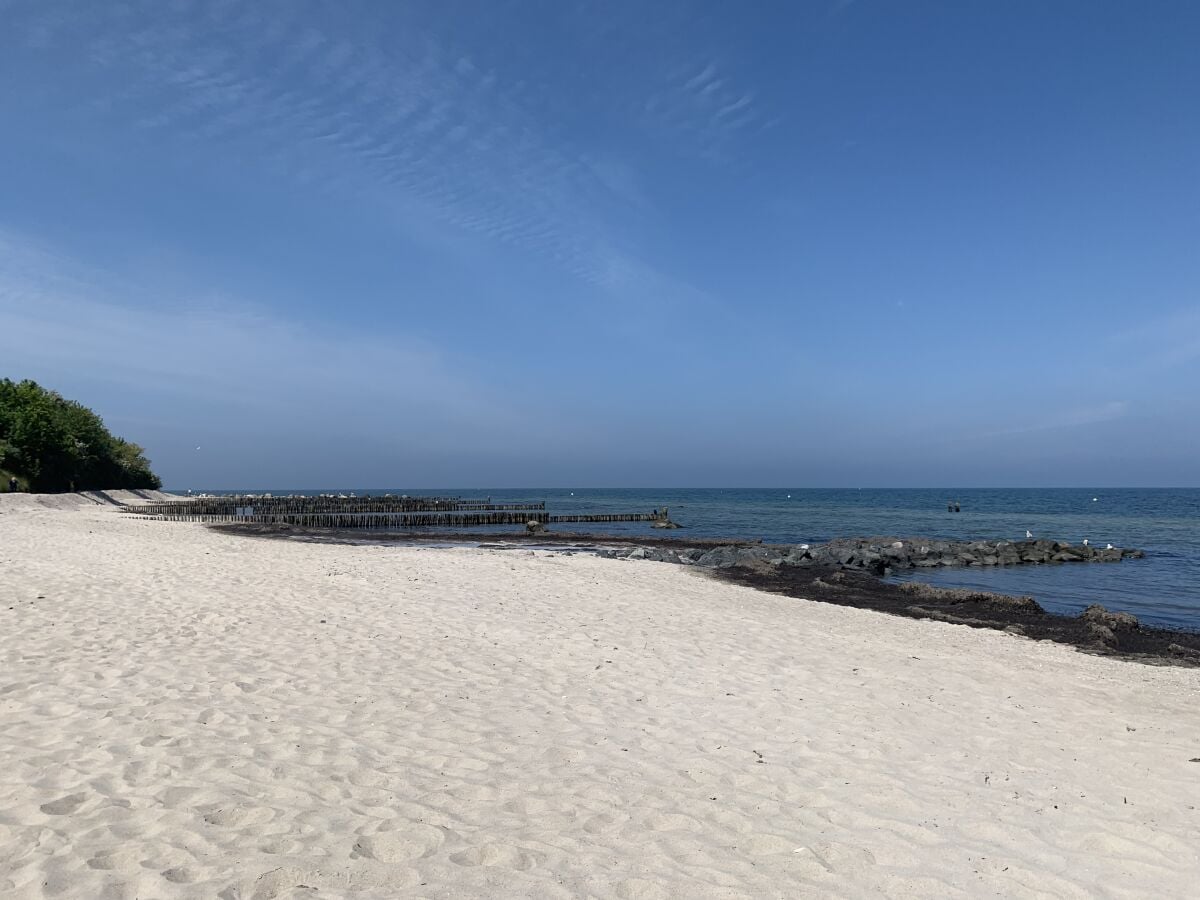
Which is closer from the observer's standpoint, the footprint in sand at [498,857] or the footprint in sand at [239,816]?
the footprint in sand at [498,857]

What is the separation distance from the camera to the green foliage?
39.9m

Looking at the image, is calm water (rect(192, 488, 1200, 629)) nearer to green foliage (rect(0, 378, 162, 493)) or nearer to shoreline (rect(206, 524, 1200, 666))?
shoreline (rect(206, 524, 1200, 666))

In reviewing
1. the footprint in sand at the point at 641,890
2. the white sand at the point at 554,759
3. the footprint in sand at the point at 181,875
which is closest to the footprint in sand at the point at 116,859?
the white sand at the point at 554,759

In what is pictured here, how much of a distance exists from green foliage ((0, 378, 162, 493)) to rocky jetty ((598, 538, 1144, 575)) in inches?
1359

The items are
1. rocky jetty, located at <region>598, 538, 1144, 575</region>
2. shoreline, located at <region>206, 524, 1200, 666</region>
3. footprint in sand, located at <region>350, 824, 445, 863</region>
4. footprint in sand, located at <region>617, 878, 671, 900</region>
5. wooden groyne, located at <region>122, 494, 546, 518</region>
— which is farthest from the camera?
wooden groyne, located at <region>122, 494, 546, 518</region>

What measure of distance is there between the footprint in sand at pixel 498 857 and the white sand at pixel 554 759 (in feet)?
0.08

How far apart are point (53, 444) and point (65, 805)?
49081 millimetres

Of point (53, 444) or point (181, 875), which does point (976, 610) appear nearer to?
point (181, 875)

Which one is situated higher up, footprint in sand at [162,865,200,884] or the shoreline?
footprint in sand at [162,865,200,884]

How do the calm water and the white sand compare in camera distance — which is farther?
the calm water

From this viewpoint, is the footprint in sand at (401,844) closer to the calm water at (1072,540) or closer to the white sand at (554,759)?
the white sand at (554,759)

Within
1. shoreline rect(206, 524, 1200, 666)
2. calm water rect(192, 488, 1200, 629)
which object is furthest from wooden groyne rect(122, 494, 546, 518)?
shoreline rect(206, 524, 1200, 666)

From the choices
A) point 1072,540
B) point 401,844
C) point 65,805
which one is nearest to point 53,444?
point 65,805

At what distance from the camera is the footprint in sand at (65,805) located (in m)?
3.76
